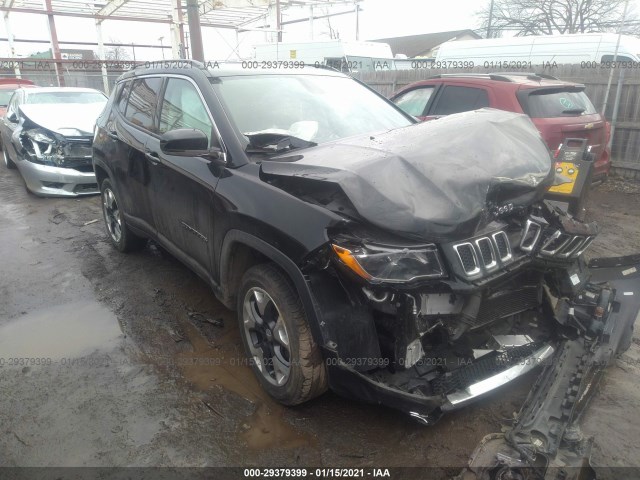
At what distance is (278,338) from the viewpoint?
2678 millimetres

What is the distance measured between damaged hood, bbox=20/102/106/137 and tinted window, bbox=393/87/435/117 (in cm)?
498

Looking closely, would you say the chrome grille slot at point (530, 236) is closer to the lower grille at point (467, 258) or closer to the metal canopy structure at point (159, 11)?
the lower grille at point (467, 258)

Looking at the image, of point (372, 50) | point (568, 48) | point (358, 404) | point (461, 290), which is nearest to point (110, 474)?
point (358, 404)

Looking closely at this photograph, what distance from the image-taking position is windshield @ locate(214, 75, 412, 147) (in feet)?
10.6

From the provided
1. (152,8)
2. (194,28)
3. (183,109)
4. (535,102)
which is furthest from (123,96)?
(152,8)

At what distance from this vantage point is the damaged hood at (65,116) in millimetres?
7535

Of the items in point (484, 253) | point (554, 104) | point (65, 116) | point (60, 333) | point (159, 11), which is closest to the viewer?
point (484, 253)

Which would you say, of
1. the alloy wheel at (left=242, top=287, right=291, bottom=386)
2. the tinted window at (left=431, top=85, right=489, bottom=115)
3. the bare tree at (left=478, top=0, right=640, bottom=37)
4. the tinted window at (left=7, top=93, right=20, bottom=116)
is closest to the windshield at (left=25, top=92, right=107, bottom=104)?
the tinted window at (left=7, top=93, right=20, bottom=116)

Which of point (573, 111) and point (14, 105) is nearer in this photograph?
point (573, 111)

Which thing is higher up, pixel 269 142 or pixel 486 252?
pixel 269 142

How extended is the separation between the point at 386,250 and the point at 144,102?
121 inches

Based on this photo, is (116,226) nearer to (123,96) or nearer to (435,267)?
(123,96)

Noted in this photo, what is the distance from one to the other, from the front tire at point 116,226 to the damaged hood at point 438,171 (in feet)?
9.03

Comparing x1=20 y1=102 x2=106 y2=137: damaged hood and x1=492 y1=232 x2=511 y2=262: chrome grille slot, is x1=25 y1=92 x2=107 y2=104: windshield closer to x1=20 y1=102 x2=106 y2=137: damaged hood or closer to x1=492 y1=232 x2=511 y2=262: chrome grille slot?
x1=20 y1=102 x2=106 y2=137: damaged hood
